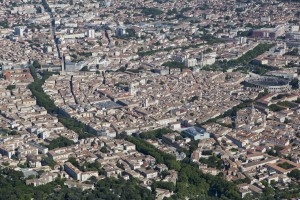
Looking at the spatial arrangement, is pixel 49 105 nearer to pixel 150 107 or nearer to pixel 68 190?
pixel 150 107

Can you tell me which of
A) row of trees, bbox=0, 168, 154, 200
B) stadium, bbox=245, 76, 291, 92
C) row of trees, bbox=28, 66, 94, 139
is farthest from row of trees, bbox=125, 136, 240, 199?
stadium, bbox=245, 76, 291, 92

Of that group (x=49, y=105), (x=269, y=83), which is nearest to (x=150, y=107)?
(x=49, y=105)

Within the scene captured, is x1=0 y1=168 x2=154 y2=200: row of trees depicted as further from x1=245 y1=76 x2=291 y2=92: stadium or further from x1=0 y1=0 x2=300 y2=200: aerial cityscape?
x1=245 y1=76 x2=291 y2=92: stadium

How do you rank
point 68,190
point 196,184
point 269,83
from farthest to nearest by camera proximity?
point 269,83
point 196,184
point 68,190

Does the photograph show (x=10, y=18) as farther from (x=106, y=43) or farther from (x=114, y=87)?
(x=114, y=87)

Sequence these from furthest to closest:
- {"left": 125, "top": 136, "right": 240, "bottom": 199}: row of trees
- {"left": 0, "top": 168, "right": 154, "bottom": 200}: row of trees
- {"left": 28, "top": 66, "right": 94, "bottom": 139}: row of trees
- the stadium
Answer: the stadium, {"left": 28, "top": 66, "right": 94, "bottom": 139}: row of trees, {"left": 125, "top": 136, "right": 240, "bottom": 199}: row of trees, {"left": 0, "top": 168, "right": 154, "bottom": 200}: row of trees

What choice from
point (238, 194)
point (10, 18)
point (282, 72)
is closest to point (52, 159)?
→ point (238, 194)

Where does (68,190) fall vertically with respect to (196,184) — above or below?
above

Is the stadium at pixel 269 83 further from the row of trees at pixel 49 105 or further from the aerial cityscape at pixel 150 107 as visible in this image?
the row of trees at pixel 49 105

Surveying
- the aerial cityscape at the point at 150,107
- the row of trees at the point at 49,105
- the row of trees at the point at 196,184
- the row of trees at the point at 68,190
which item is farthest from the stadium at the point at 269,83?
the row of trees at the point at 68,190
